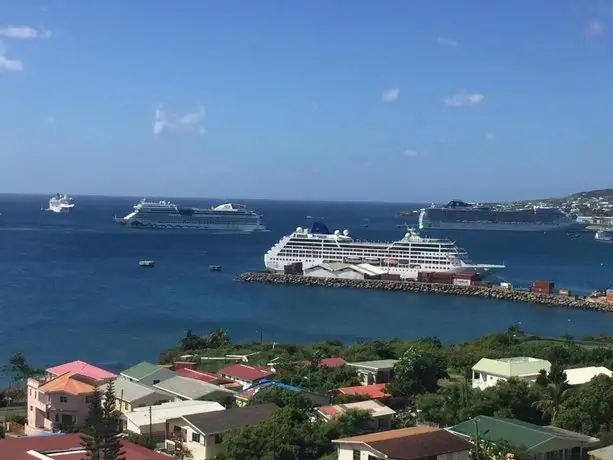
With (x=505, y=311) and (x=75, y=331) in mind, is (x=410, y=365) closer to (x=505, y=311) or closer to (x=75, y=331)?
(x=75, y=331)

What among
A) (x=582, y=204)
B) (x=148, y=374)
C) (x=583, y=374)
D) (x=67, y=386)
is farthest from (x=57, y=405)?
(x=582, y=204)

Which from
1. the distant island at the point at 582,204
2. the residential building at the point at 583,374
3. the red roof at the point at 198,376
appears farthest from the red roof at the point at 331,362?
the distant island at the point at 582,204

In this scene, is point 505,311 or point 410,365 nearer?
point 410,365

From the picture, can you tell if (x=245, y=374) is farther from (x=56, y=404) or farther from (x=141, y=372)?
(x=56, y=404)

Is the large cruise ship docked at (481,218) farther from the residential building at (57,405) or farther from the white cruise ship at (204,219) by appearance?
the residential building at (57,405)

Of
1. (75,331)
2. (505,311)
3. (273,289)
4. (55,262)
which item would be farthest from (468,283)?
(55,262)
